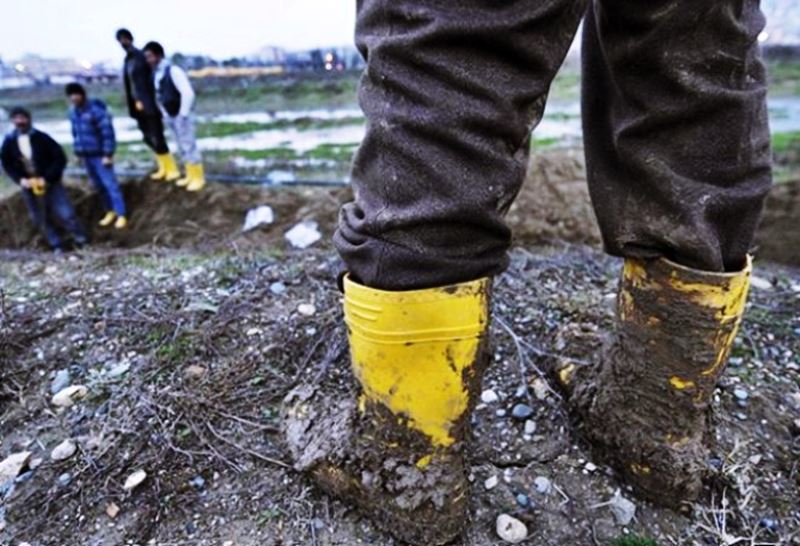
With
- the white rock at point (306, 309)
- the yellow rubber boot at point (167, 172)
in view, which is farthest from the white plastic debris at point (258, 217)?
the white rock at point (306, 309)

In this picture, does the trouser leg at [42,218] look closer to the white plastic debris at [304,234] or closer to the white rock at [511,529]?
the white plastic debris at [304,234]

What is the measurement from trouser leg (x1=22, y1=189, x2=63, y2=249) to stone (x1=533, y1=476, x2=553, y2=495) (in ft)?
20.7

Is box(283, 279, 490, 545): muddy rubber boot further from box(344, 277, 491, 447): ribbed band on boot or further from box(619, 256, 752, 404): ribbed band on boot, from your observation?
box(619, 256, 752, 404): ribbed band on boot

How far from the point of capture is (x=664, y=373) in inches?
33.8

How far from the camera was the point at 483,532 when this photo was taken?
882 millimetres

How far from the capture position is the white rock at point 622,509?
0.89 m

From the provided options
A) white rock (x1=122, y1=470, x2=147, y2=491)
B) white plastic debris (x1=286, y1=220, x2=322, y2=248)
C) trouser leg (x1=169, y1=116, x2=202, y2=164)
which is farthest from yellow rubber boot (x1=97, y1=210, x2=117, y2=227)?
white rock (x1=122, y1=470, x2=147, y2=491)

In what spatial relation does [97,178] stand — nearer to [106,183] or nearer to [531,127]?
[106,183]

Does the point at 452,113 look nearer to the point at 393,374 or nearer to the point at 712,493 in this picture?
the point at 393,374

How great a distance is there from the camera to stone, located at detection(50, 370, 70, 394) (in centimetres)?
119

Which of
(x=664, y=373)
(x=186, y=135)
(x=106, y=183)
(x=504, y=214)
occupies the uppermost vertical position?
(x=504, y=214)

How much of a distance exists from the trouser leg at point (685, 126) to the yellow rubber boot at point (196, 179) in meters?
6.12

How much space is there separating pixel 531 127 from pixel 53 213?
21.8ft

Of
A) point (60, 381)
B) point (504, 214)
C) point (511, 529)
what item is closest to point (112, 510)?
point (60, 381)
